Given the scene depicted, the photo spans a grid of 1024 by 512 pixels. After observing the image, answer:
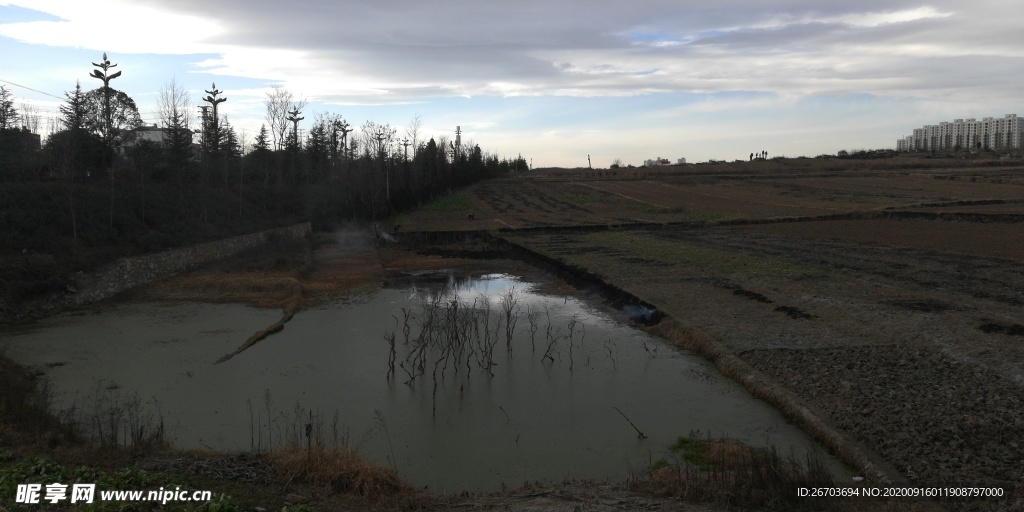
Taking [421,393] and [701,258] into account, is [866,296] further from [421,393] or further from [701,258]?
[421,393]

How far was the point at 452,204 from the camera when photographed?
5503 cm

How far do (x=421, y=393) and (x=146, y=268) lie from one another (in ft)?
48.8

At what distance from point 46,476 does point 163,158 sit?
32.1 metres

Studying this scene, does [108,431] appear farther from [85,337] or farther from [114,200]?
[114,200]

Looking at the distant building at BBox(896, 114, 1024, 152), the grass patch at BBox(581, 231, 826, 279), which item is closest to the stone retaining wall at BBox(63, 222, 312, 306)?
the grass patch at BBox(581, 231, 826, 279)

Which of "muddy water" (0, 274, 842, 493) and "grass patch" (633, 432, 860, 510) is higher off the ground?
"grass patch" (633, 432, 860, 510)

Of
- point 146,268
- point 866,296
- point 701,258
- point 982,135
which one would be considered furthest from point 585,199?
point 982,135

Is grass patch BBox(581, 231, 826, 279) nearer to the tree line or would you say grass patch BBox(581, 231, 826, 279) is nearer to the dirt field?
the dirt field

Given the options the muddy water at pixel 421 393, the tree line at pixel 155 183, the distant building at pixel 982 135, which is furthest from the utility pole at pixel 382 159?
the distant building at pixel 982 135

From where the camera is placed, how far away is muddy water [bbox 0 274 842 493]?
8.39 meters

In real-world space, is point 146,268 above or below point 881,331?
above

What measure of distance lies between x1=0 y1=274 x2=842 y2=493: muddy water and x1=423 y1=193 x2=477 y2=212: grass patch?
1405 inches

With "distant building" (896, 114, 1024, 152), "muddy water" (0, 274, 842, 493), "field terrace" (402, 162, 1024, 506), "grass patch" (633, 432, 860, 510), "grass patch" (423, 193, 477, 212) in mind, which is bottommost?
"muddy water" (0, 274, 842, 493)

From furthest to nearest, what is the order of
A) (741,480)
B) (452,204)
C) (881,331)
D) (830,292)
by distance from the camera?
(452,204) < (830,292) < (881,331) < (741,480)
